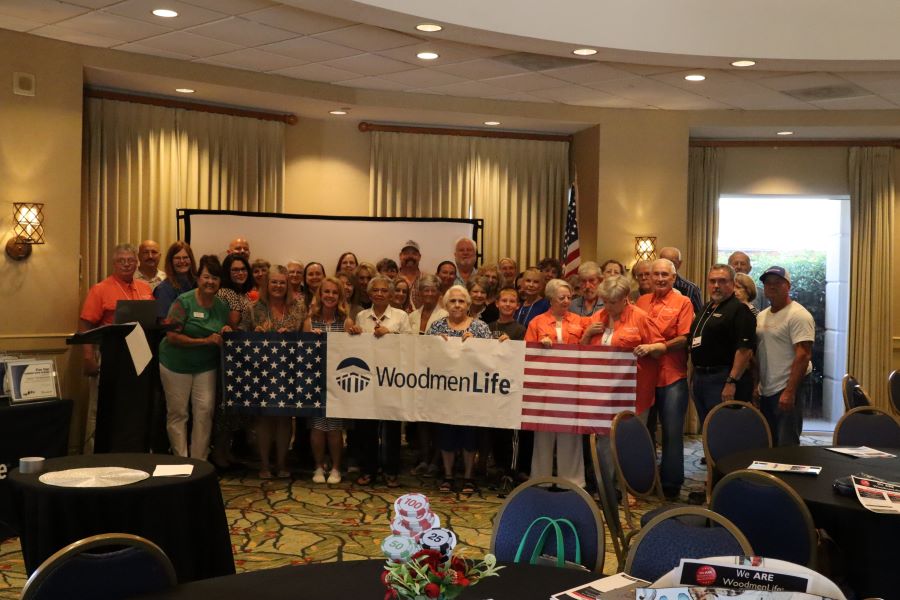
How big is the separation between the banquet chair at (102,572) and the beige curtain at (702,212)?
8940 mm

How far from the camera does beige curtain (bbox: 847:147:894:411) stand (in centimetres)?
1080

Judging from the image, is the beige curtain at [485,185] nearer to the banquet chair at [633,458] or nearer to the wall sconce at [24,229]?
the wall sconce at [24,229]

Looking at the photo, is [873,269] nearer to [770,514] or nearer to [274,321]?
[274,321]

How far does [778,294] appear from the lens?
7.09m

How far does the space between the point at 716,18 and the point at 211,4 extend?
398 centimetres

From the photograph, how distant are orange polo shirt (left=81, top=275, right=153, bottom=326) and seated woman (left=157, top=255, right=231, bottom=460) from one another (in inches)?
24.4

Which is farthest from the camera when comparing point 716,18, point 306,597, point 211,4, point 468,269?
point 468,269

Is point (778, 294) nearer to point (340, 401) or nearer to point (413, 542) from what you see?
point (340, 401)

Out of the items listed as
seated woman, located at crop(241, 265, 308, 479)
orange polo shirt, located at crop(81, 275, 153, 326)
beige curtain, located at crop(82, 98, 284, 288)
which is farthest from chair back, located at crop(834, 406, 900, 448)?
beige curtain, located at crop(82, 98, 284, 288)

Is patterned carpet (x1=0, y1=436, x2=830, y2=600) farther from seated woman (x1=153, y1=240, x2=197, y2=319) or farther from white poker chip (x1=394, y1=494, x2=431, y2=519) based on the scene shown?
white poker chip (x1=394, y1=494, x2=431, y2=519)

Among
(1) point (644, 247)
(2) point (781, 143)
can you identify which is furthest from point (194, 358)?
(2) point (781, 143)

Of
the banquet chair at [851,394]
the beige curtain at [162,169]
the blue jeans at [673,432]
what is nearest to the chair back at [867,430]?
the banquet chair at [851,394]

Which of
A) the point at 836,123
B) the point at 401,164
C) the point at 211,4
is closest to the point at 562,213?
the point at 401,164

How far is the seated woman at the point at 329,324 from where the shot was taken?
7227mm
